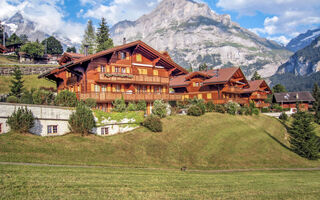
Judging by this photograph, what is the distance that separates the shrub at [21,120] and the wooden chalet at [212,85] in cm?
3497

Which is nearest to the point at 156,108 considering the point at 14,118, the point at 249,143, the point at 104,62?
the point at 104,62

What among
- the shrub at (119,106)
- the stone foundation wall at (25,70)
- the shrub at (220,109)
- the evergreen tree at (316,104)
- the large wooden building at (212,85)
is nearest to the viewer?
the shrub at (119,106)

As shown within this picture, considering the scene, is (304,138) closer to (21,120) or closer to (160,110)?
(160,110)

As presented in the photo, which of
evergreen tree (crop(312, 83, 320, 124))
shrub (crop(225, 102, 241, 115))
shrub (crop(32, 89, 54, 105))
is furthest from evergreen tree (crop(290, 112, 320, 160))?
evergreen tree (crop(312, 83, 320, 124))

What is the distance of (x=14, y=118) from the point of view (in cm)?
1841

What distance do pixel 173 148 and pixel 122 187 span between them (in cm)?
1259

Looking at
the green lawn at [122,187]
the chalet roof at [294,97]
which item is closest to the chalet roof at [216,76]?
the green lawn at [122,187]

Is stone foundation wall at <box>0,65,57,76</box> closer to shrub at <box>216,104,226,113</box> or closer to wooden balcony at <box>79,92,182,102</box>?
wooden balcony at <box>79,92,182,102</box>

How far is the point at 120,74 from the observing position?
3316 cm

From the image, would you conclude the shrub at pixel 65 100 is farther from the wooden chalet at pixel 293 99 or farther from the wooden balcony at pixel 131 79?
the wooden chalet at pixel 293 99

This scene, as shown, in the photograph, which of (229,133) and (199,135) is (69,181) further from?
(229,133)

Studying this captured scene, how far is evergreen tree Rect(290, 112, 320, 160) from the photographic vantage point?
96.7 feet

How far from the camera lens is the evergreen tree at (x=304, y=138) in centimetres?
2948

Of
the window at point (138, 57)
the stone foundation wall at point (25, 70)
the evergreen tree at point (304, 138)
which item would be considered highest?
the stone foundation wall at point (25, 70)
